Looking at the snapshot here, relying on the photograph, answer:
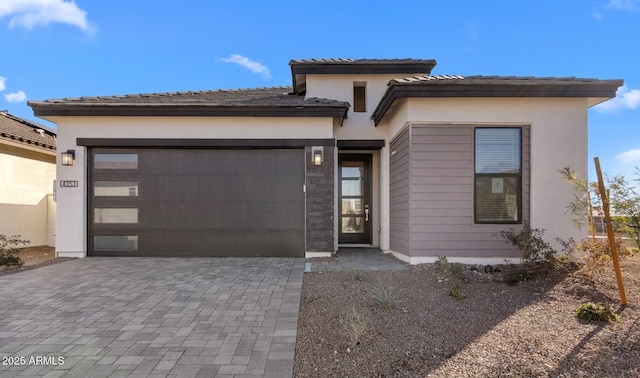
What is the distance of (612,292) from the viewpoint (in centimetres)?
442

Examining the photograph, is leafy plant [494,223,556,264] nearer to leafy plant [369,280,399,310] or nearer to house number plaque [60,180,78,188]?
leafy plant [369,280,399,310]

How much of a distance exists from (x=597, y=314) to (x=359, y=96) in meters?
6.72

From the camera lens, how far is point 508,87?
20.1 ft

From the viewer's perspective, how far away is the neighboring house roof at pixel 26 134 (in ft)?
28.8

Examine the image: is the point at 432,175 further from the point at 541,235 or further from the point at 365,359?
the point at 365,359

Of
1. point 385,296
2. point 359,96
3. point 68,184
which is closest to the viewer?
point 385,296

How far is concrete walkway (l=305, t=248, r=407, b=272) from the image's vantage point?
20.3ft

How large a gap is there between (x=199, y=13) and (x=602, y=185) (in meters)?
9.49

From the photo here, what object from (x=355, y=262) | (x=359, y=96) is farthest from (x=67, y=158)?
(x=359, y=96)

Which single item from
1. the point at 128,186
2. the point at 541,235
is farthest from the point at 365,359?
the point at 128,186

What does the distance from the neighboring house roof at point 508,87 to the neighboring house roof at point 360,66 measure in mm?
2488

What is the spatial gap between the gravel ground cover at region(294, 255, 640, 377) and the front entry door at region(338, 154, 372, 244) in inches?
144

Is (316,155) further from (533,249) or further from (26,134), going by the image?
(26,134)

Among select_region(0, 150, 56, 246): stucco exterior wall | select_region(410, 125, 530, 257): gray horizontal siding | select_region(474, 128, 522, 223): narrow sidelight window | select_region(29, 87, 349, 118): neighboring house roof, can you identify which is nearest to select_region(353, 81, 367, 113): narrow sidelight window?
select_region(29, 87, 349, 118): neighboring house roof
